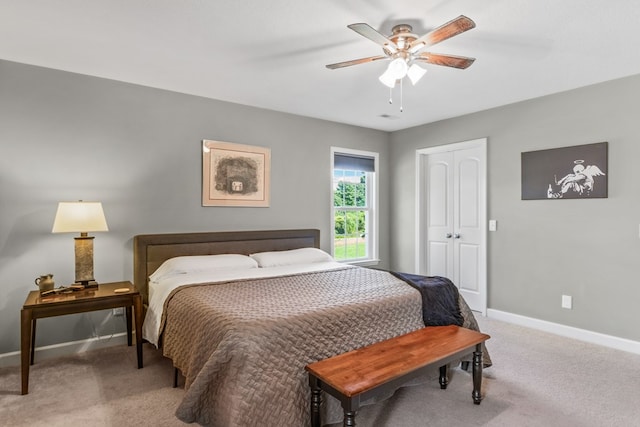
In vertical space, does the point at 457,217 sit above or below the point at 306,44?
below

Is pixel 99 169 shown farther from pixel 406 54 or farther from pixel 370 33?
pixel 406 54

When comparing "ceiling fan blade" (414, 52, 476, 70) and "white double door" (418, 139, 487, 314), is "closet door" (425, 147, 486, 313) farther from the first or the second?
"ceiling fan blade" (414, 52, 476, 70)

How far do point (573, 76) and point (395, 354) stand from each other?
292cm

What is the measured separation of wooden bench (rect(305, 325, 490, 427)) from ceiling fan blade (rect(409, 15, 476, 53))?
71.5 inches

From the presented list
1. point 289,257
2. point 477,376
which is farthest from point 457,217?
point 477,376

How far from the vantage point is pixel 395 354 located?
2.07m

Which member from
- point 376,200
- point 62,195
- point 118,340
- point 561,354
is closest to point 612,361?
point 561,354

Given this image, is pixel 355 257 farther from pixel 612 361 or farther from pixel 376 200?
pixel 612 361

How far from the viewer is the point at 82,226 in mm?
2762

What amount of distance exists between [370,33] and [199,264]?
237cm

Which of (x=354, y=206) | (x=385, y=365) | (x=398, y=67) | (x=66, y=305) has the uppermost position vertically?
(x=398, y=67)

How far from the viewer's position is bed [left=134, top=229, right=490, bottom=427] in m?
1.80

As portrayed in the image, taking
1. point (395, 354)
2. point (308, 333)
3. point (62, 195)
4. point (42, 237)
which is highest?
point (62, 195)

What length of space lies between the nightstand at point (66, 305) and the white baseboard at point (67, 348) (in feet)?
0.35
